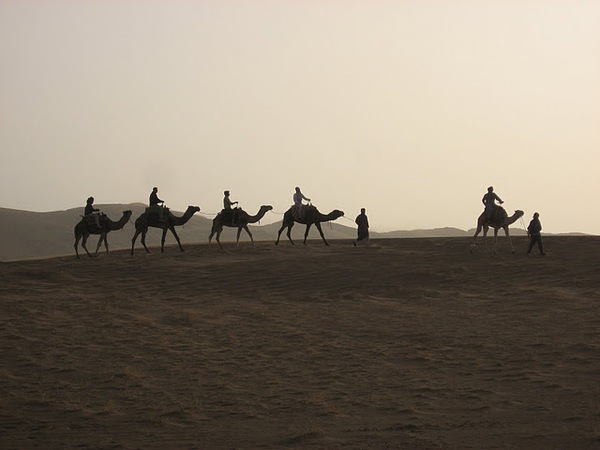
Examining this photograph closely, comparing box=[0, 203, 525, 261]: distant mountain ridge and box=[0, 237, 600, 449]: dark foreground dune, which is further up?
box=[0, 203, 525, 261]: distant mountain ridge

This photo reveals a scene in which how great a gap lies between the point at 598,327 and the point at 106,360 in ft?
31.6

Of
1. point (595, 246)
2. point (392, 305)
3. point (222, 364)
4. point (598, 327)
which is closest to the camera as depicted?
point (222, 364)

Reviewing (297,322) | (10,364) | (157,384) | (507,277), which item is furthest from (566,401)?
(507,277)

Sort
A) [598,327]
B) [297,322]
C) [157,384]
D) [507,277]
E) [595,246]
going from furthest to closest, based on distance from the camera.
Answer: [595,246]
[507,277]
[297,322]
[598,327]
[157,384]

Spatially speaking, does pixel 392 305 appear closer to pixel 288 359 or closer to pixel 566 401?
pixel 288 359

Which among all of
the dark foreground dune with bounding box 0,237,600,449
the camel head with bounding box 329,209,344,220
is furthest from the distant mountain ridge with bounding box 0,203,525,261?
the dark foreground dune with bounding box 0,237,600,449

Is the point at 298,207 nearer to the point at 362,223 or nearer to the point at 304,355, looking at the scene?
the point at 362,223

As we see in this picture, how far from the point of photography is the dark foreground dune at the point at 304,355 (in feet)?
41.3

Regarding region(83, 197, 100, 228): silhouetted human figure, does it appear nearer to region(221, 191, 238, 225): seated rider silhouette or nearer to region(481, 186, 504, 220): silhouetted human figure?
region(221, 191, 238, 225): seated rider silhouette

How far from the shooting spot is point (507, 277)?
25828 millimetres

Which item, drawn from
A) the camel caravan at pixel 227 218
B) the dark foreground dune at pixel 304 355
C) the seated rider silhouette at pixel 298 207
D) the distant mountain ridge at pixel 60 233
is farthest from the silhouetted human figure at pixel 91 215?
the distant mountain ridge at pixel 60 233

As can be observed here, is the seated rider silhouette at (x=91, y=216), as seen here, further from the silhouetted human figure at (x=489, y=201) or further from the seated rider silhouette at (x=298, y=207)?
the silhouetted human figure at (x=489, y=201)

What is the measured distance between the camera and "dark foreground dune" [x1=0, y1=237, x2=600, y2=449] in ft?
41.3

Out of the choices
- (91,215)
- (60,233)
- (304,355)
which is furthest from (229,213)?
(60,233)
